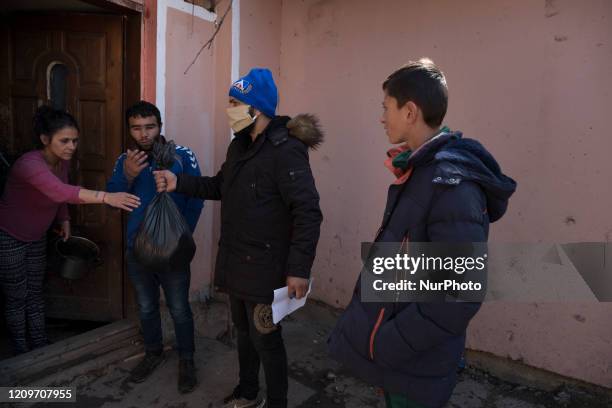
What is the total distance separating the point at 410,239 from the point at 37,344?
3.03 meters

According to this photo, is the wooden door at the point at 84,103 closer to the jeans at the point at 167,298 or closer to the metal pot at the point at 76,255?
the metal pot at the point at 76,255

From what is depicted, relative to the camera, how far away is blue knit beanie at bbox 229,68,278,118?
7.98ft

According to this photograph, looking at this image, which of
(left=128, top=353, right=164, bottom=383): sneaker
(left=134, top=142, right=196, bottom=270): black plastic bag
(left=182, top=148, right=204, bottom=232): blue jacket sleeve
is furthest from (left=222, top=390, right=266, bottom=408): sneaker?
(left=182, top=148, right=204, bottom=232): blue jacket sleeve

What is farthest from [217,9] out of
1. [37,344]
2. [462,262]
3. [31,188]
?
[462,262]

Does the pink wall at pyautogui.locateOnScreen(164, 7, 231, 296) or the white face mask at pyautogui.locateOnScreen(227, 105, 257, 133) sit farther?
the pink wall at pyautogui.locateOnScreen(164, 7, 231, 296)

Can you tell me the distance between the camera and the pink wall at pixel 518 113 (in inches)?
113

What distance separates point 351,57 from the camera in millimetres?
3889

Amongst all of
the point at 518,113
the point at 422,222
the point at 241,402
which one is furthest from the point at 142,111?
the point at 518,113

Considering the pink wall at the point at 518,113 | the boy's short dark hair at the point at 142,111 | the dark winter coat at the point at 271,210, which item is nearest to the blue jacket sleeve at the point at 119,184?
the boy's short dark hair at the point at 142,111

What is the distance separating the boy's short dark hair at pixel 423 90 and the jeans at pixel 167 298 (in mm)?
1904

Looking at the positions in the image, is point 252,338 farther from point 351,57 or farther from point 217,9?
point 217,9

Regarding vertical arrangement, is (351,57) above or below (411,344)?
above

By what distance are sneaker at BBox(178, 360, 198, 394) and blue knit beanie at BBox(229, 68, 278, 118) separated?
1750 mm

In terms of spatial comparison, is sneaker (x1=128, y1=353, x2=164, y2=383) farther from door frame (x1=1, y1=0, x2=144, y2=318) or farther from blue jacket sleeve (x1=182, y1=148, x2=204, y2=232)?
door frame (x1=1, y1=0, x2=144, y2=318)
